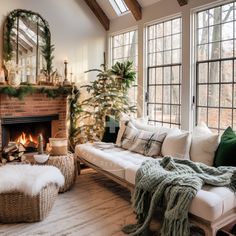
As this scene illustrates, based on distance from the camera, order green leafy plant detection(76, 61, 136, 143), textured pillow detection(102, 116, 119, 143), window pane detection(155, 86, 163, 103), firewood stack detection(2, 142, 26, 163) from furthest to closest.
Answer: green leafy plant detection(76, 61, 136, 143), window pane detection(155, 86, 163, 103), textured pillow detection(102, 116, 119, 143), firewood stack detection(2, 142, 26, 163)

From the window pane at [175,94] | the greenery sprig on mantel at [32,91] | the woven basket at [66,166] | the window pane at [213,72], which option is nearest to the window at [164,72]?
the window pane at [175,94]

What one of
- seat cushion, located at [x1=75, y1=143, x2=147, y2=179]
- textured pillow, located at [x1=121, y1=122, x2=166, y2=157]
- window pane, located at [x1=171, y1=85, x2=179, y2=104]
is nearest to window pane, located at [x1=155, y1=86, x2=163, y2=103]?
window pane, located at [x1=171, y1=85, x2=179, y2=104]

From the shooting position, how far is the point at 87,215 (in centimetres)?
288

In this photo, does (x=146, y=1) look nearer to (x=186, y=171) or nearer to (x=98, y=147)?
(x=98, y=147)

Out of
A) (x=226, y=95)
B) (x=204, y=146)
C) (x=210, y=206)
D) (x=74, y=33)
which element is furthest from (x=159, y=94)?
(x=210, y=206)

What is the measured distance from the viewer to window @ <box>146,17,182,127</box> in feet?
14.9

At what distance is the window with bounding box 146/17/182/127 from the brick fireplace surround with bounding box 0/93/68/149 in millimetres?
1646

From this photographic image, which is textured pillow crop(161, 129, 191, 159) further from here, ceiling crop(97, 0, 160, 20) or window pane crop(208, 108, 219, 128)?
ceiling crop(97, 0, 160, 20)

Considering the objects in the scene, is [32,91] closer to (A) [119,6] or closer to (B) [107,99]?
(B) [107,99]

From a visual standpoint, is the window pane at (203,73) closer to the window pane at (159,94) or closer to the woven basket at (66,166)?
the window pane at (159,94)

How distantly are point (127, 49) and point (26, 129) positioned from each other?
2563 mm

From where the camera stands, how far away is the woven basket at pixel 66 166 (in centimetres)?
338

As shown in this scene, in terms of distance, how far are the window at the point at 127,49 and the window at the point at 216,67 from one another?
151 centimetres

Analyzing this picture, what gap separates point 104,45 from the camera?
595 centimetres
